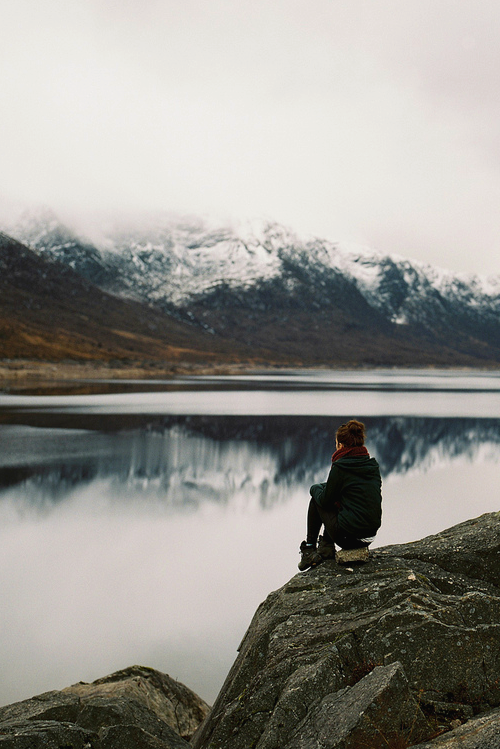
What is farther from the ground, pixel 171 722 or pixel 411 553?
pixel 411 553

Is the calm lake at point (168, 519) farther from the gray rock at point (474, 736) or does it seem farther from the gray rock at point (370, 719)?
the gray rock at point (474, 736)

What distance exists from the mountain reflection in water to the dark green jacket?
62.7ft

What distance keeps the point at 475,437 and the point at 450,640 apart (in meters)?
46.9

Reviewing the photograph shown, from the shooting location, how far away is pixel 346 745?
213 inches

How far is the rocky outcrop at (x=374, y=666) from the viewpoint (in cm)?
558

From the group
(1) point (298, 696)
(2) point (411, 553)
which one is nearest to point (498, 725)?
(1) point (298, 696)

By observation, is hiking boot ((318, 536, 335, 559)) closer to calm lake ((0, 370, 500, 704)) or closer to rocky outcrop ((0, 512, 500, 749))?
rocky outcrop ((0, 512, 500, 749))

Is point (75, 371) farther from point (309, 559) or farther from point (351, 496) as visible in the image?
→ point (351, 496)

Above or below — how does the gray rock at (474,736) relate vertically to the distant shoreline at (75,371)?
above

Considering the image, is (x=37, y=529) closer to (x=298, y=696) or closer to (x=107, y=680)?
(x=107, y=680)

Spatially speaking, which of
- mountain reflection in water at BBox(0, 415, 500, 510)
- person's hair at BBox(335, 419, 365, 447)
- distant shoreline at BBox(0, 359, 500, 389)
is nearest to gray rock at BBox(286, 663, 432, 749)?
person's hair at BBox(335, 419, 365, 447)

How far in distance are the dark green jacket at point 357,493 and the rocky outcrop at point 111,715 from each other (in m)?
3.97

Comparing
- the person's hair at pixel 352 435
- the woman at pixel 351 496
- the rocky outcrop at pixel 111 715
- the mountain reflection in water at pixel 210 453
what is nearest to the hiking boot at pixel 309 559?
the woman at pixel 351 496

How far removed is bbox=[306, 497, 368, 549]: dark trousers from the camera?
8734mm
